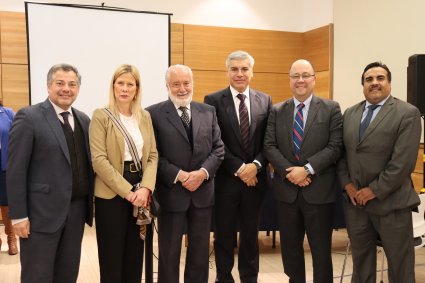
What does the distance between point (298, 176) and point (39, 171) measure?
1.62m

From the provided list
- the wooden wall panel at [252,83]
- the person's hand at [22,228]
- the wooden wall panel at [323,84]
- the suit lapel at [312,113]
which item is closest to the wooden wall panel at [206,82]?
the wooden wall panel at [252,83]

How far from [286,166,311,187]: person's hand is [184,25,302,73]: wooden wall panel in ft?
13.9

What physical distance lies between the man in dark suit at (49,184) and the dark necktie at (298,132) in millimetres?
1420

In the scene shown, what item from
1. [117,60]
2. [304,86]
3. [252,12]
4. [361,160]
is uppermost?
[252,12]

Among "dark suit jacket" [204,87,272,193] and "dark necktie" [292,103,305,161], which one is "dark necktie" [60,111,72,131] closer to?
"dark suit jacket" [204,87,272,193]

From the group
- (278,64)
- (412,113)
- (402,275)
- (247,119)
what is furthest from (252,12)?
(402,275)

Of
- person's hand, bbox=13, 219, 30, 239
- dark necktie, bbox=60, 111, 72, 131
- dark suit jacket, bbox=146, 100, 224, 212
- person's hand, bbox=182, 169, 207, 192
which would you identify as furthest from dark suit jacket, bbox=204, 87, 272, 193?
person's hand, bbox=13, 219, 30, 239

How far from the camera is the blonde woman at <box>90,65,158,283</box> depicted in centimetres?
259

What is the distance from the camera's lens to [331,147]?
298 centimetres

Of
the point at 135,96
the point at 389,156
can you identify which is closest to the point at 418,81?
the point at 389,156

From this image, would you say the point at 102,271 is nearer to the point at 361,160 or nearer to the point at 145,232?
the point at 145,232

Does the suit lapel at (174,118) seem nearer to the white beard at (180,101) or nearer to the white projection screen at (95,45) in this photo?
the white beard at (180,101)

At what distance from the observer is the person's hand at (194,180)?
2.87m

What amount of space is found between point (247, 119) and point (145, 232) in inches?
44.2
